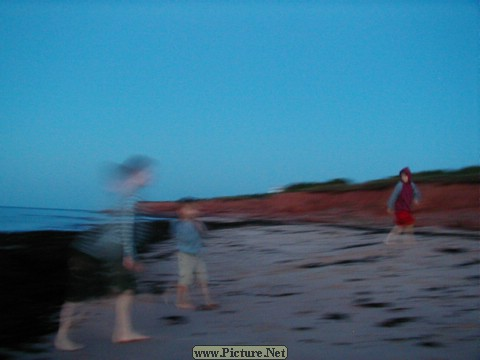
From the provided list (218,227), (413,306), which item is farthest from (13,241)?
(413,306)

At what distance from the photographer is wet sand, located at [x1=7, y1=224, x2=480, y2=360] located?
2.85m

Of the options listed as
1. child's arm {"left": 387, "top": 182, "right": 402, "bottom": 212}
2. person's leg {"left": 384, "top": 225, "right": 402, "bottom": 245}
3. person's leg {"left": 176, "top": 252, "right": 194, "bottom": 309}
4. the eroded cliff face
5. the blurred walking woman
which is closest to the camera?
the blurred walking woman

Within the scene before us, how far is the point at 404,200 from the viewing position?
591 centimetres

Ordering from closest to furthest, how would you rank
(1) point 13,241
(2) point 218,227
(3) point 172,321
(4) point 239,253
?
(3) point 172,321 → (4) point 239,253 → (1) point 13,241 → (2) point 218,227

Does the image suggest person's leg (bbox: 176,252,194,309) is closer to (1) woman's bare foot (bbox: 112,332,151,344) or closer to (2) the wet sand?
(2) the wet sand

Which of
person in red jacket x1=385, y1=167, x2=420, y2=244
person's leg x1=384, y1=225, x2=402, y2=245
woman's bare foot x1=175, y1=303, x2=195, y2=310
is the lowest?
woman's bare foot x1=175, y1=303, x2=195, y2=310

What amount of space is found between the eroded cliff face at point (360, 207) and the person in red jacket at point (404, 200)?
282 cm

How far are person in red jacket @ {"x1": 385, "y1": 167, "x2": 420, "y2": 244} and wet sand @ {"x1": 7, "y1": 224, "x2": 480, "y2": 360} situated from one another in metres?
0.35

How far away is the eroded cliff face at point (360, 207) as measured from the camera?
34.3ft

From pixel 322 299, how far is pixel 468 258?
7.41 ft

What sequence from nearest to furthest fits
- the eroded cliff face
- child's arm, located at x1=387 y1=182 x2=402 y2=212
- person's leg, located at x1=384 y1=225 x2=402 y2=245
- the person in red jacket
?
the person in red jacket < child's arm, located at x1=387 y1=182 x2=402 y2=212 < person's leg, located at x1=384 y1=225 x2=402 y2=245 < the eroded cliff face

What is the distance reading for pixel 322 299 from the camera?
3977mm

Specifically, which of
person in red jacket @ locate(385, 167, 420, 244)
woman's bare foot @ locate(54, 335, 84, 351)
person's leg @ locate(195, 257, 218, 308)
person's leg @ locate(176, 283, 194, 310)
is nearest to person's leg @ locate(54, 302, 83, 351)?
woman's bare foot @ locate(54, 335, 84, 351)

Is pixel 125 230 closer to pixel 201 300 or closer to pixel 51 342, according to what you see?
pixel 51 342
